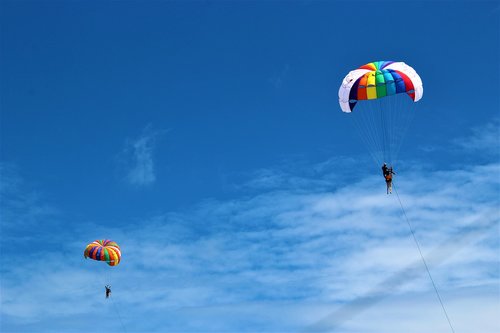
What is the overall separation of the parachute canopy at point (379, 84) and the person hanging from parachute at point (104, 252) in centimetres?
3068

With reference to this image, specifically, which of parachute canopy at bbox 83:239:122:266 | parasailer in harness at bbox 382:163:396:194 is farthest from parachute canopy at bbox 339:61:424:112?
parachute canopy at bbox 83:239:122:266

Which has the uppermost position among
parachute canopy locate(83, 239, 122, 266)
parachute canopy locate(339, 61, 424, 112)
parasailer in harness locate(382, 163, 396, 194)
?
Answer: parachute canopy locate(83, 239, 122, 266)

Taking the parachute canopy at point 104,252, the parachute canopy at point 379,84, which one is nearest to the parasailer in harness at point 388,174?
the parachute canopy at point 379,84

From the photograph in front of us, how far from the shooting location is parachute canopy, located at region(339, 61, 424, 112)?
138 ft

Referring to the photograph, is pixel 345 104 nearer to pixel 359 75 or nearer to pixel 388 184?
pixel 359 75

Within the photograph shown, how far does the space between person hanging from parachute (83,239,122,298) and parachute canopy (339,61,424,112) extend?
3068cm

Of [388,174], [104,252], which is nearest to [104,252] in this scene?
[104,252]

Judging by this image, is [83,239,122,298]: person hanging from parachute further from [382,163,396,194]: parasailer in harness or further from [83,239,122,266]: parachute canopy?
[382,163,396,194]: parasailer in harness

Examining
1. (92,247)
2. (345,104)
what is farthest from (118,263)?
(345,104)

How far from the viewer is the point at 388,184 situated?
4169 cm

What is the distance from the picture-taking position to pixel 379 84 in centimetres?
4203

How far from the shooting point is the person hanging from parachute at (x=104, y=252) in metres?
63.6

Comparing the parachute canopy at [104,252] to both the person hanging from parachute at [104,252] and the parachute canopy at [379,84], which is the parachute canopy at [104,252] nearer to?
the person hanging from parachute at [104,252]

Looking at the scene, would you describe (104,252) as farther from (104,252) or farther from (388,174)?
(388,174)
